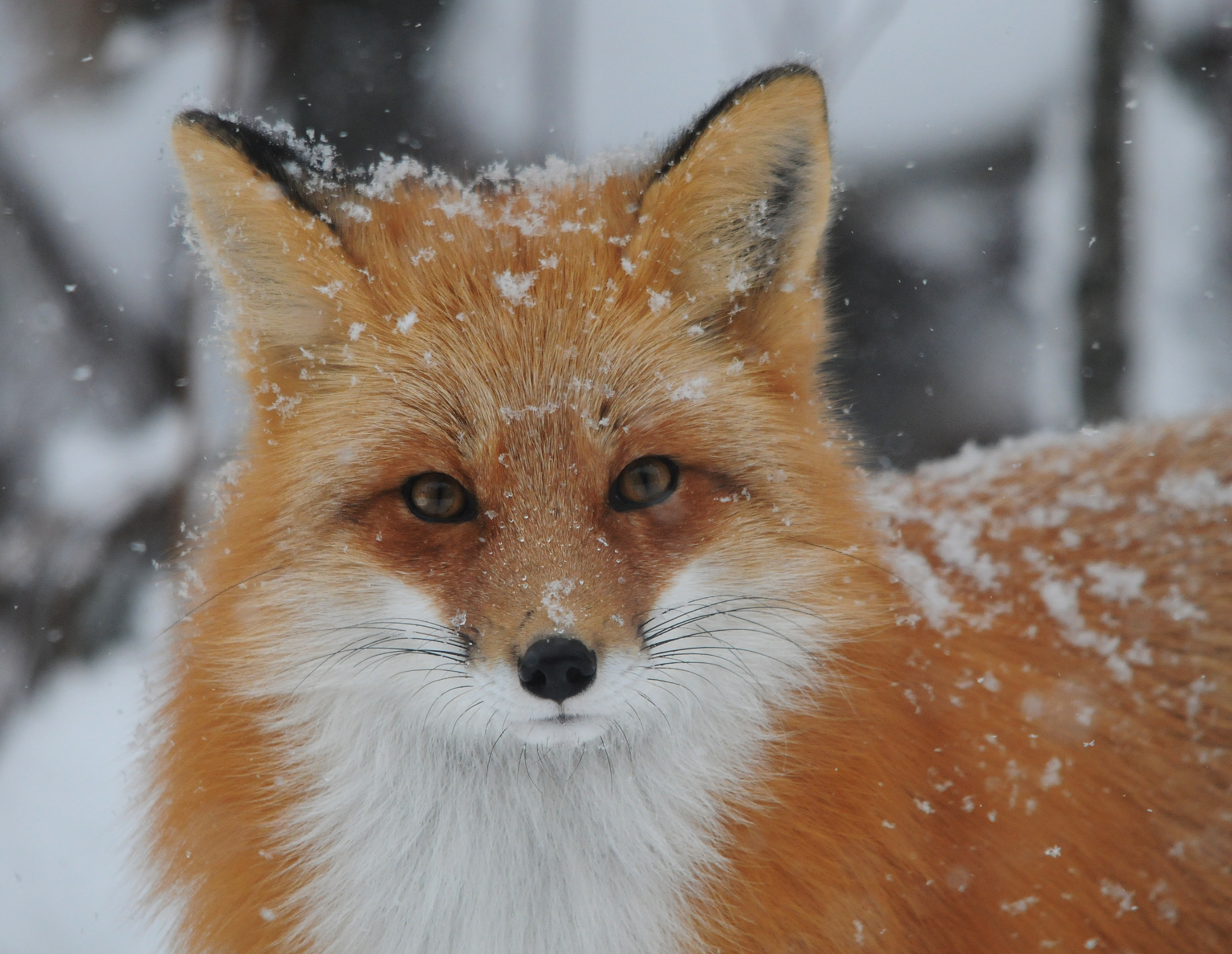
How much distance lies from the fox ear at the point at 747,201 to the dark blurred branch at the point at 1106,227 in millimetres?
3669

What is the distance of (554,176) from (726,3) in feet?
11.5

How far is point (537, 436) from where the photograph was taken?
6.19 feet

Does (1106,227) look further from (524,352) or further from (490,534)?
(490,534)

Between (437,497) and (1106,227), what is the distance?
15.0ft

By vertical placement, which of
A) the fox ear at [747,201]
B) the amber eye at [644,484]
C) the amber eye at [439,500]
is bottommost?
the amber eye at [439,500]

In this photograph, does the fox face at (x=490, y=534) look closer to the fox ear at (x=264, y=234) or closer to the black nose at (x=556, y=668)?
the fox ear at (x=264, y=234)

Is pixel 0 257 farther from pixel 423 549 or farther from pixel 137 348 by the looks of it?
pixel 423 549

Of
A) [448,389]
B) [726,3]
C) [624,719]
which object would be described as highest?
[726,3]

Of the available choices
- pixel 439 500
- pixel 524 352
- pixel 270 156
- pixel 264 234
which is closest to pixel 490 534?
pixel 439 500

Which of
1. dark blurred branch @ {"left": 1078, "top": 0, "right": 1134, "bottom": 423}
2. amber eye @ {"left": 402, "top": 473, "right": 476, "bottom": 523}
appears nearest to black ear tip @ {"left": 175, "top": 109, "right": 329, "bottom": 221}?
amber eye @ {"left": 402, "top": 473, "right": 476, "bottom": 523}

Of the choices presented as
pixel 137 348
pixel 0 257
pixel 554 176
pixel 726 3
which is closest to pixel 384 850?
pixel 554 176

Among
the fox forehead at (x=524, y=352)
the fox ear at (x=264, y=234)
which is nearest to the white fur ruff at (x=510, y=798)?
the fox forehead at (x=524, y=352)

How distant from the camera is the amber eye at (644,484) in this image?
1939 millimetres

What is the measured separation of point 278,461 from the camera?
6.86 ft
